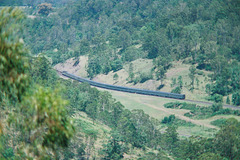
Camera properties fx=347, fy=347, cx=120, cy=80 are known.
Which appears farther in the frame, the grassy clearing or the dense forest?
the grassy clearing

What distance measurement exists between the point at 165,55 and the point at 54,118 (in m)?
85.5

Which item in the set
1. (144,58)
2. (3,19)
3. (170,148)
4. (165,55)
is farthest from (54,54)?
(3,19)

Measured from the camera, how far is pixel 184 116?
66.1 m

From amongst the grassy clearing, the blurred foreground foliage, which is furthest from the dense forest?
Result: the grassy clearing

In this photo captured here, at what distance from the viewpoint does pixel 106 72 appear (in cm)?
10400

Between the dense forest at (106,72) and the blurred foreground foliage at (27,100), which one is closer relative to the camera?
the blurred foreground foliage at (27,100)

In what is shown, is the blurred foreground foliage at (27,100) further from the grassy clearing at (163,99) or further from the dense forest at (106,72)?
the grassy clearing at (163,99)

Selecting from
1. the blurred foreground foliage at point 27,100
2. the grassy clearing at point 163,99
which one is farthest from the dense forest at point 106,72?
the grassy clearing at point 163,99

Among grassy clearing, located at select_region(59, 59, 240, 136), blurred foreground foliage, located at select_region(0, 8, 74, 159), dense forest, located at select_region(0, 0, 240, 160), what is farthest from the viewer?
grassy clearing, located at select_region(59, 59, 240, 136)

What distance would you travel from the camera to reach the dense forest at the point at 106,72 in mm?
9789

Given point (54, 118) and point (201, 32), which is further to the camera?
point (201, 32)

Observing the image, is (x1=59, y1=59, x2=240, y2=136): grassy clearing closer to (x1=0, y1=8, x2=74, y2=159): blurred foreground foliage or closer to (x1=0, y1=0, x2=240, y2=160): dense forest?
(x1=0, y1=0, x2=240, y2=160): dense forest

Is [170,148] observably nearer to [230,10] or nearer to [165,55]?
[165,55]

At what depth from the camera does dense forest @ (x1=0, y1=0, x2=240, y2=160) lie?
32.1 ft
